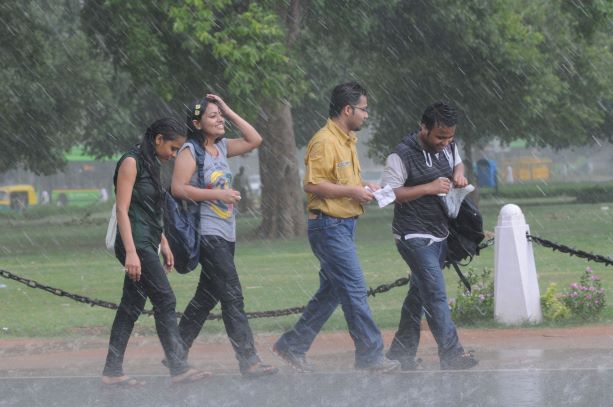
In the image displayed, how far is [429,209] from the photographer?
26.4ft

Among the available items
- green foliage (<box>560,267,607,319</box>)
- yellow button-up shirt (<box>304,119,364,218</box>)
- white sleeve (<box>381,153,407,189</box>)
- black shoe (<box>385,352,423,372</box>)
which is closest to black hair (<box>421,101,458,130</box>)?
white sleeve (<box>381,153,407,189</box>)

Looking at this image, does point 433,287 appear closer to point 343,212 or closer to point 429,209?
point 429,209

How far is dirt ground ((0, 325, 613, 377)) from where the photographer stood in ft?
Result: 29.4

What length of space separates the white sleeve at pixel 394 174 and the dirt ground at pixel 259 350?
1305 millimetres

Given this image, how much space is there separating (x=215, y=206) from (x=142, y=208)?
1.48 feet

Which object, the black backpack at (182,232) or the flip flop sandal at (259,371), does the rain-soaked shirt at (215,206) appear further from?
the flip flop sandal at (259,371)

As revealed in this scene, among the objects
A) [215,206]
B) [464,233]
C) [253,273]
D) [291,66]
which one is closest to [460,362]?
[464,233]

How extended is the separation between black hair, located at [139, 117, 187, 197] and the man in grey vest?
1341 millimetres

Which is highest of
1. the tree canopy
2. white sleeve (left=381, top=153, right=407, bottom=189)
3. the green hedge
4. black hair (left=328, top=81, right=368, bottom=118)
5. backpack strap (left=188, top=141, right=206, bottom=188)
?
the tree canopy

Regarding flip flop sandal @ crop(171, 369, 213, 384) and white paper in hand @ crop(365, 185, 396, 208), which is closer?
white paper in hand @ crop(365, 185, 396, 208)

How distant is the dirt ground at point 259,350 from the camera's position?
896cm

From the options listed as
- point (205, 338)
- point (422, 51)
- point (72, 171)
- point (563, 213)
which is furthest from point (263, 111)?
point (72, 171)

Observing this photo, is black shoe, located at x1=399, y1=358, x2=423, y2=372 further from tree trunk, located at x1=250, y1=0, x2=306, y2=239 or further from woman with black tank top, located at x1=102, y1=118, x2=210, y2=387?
tree trunk, located at x1=250, y1=0, x2=306, y2=239

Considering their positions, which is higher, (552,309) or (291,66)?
(291,66)
